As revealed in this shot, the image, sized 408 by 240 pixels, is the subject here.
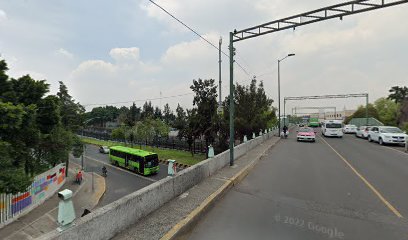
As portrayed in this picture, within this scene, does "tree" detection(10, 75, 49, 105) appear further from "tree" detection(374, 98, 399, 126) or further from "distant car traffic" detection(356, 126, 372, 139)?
"tree" detection(374, 98, 399, 126)

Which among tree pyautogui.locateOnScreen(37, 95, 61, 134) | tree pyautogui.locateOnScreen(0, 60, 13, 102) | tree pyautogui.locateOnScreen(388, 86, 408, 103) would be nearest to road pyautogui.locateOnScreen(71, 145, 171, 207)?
tree pyautogui.locateOnScreen(37, 95, 61, 134)

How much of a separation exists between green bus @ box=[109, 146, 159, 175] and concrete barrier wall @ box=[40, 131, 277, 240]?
2056 cm

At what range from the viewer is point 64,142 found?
21.4 m

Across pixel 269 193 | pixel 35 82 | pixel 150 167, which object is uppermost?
pixel 35 82

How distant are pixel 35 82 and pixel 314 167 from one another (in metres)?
18.7

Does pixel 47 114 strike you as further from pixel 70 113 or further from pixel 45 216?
pixel 70 113

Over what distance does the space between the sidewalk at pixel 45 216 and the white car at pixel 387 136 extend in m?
25.0

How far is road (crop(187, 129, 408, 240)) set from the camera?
4.90 m

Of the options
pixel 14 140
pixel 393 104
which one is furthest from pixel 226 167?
pixel 393 104

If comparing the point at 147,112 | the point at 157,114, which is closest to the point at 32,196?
the point at 147,112

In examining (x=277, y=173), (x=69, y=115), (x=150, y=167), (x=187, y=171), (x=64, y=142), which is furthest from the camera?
(x=69, y=115)

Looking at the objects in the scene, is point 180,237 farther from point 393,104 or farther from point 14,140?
point 393,104

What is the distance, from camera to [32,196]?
655 inches

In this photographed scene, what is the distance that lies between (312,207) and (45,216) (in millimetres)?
16210
